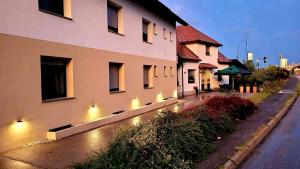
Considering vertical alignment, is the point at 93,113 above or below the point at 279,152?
above

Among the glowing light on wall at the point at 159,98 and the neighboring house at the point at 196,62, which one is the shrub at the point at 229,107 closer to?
the glowing light on wall at the point at 159,98

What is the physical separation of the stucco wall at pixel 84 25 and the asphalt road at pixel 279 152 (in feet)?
22.5

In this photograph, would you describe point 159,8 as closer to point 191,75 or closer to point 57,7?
point 57,7

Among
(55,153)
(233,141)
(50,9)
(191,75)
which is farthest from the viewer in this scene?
(191,75)

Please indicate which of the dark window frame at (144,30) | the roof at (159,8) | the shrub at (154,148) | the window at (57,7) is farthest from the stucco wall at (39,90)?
the roof at (159,8)

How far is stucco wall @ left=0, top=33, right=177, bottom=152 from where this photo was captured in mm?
7234

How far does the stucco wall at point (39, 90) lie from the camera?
7234 millimetres

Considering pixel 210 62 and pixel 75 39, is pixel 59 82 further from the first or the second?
pixel 210 62

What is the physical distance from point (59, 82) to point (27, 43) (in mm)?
2023

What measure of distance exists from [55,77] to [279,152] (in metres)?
7.31

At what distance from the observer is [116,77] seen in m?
13.7

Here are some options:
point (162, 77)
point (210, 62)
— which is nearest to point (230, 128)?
point (162, 77)

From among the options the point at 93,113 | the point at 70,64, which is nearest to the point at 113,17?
the point at 70,64

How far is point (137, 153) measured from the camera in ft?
17.4
